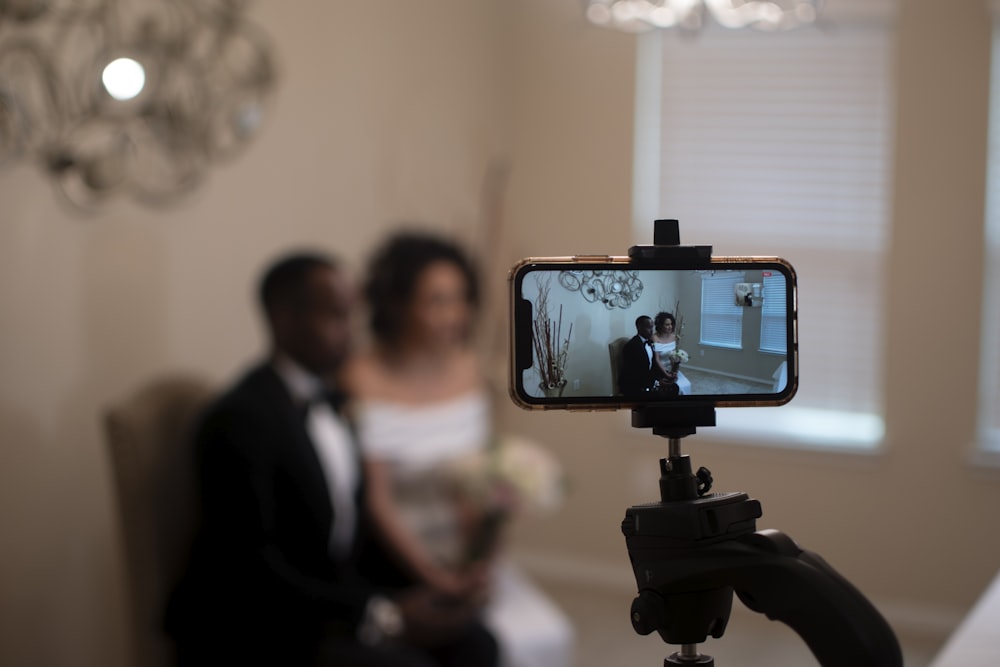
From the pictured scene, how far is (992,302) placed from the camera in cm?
345

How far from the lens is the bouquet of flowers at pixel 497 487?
282cm

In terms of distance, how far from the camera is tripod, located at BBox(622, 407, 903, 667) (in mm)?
693

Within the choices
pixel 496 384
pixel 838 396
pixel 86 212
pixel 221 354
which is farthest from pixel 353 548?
pixel 838 396

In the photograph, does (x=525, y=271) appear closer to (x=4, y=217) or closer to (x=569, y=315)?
(x=569, y=315)

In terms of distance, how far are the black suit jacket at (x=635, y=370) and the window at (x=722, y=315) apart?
40 mm

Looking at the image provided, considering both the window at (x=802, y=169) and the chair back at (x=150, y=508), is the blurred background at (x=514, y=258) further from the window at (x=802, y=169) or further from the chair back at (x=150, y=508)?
the chair back at (x=150, y=508)

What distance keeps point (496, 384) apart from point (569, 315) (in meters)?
3.32

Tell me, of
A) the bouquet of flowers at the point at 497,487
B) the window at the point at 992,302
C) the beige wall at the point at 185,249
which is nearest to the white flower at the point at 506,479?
the bouquet of flowers at the point at 497,487

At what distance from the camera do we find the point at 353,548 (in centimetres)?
259

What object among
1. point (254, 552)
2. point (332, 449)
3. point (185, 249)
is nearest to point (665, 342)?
point (254, 552)

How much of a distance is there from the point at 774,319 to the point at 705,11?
1.30 m

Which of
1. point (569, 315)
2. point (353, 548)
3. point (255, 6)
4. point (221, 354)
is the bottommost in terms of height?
point (353, 548)

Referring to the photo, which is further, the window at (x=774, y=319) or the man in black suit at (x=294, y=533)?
the man in black suit at (x=294, y=533)

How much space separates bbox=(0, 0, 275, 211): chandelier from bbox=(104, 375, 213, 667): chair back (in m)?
0.56
